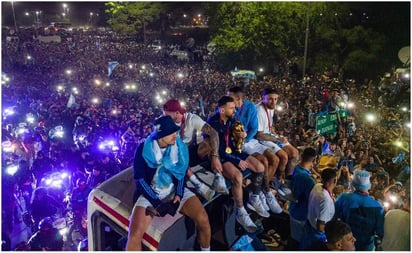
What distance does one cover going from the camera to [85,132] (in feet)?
38.7

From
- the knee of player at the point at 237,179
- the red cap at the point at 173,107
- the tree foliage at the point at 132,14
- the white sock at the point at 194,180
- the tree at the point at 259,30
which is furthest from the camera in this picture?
the tree foliage at the point at 132,14

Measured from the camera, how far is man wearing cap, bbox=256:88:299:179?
200 inches

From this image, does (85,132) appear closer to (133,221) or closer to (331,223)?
(133,221)

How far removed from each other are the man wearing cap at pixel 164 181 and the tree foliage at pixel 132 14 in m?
39.1

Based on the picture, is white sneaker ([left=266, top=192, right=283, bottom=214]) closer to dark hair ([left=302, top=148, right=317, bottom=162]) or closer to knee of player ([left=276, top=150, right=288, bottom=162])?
knee of player ([left=276, top=150, right=288, bottom=162])

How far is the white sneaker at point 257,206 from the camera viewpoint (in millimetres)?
4539

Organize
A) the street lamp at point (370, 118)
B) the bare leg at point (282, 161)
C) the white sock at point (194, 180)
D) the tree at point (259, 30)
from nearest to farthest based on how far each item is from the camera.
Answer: the white sock at point (194, 180) → the bare leg at point (282, 161) → the street lamp at point (370, 118) → the tree at point (259, 30)

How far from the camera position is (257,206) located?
456cm

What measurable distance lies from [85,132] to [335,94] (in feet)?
25.4

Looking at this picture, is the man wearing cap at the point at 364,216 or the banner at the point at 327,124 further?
the banner at the point at 327,124

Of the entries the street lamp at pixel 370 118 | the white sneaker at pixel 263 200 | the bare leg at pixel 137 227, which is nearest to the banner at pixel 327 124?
the street lamp at pixel 370 118

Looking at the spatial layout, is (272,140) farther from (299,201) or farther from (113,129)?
(113,129)

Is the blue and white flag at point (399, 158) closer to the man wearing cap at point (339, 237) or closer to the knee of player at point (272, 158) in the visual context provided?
the knee of player at point (272, 158)

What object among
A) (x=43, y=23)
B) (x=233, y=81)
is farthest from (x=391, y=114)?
(x=43, y=23)
